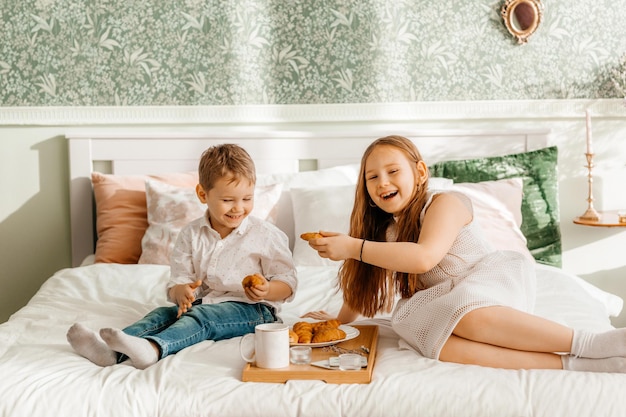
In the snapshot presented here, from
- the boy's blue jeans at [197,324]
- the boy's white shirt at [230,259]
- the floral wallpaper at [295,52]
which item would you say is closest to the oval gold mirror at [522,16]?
the floral wallpaper at [295,52]

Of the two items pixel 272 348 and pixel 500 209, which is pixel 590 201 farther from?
pixel 272 348

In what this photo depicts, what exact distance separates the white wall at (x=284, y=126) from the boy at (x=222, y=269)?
1238 mm

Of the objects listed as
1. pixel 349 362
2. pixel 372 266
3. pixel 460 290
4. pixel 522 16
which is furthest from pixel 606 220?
pixel 349 362

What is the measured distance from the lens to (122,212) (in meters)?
3.01

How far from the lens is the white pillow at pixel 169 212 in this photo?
2.79 metres

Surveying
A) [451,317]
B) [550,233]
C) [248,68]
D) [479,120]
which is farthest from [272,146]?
[451,317]

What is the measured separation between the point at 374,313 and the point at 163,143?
1.56m

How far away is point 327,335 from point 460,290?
1.03 ft

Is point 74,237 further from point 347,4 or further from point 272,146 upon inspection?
point 347,4

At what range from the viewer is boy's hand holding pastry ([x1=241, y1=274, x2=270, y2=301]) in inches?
72.5

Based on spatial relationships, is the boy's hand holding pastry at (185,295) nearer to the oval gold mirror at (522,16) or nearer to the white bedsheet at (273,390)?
the white bedsheet at (273,390)

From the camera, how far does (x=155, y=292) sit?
7.79ft

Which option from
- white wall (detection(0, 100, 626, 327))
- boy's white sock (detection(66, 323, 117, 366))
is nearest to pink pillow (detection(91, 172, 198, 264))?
white wall (detection(0, 100, 626, 327))

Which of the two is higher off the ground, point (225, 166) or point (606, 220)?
point (225, 166)
